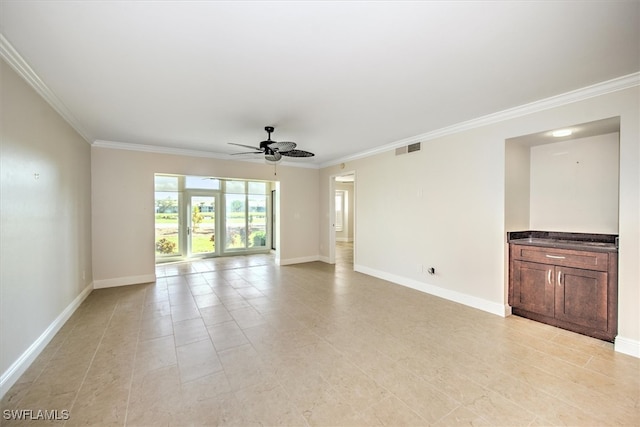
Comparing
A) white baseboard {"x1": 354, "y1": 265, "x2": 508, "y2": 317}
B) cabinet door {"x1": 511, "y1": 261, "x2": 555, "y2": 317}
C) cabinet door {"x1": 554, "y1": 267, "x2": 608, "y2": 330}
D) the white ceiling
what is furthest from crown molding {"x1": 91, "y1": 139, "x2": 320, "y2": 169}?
cabinet door {"x1": 554, "y1": 267, "x2": 608, "y2": 330}

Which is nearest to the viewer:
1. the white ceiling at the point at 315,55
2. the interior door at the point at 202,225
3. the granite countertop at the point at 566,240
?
the white ceiling at the point at 315,55

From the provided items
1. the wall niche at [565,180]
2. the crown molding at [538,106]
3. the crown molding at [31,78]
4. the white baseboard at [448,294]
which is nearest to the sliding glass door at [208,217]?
the crown molding at [31,78]

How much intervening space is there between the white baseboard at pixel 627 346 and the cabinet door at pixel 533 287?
0.60 meters

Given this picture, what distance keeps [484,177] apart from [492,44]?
206cm

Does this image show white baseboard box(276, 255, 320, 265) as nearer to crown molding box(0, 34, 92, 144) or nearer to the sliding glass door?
the sliding glass door

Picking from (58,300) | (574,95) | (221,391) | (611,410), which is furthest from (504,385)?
(58,300)

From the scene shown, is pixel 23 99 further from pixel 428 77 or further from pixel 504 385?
pixel 504 385

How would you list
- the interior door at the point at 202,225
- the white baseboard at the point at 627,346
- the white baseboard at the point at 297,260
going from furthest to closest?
the interior door at the point at 202,225 → the white baseboard at the point at 297,260 → the white baseboard at the point at 627,346

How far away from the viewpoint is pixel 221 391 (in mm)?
2020

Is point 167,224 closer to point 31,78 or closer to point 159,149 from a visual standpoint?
point 159,149

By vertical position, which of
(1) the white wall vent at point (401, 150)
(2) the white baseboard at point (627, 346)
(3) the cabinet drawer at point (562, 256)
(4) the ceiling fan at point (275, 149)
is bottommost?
(2) the white baseboard at point (627, 346)

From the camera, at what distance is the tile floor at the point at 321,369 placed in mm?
1804

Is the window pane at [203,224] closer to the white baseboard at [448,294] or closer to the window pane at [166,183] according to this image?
the window pane at [166,183]

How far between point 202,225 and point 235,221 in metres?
0.95
